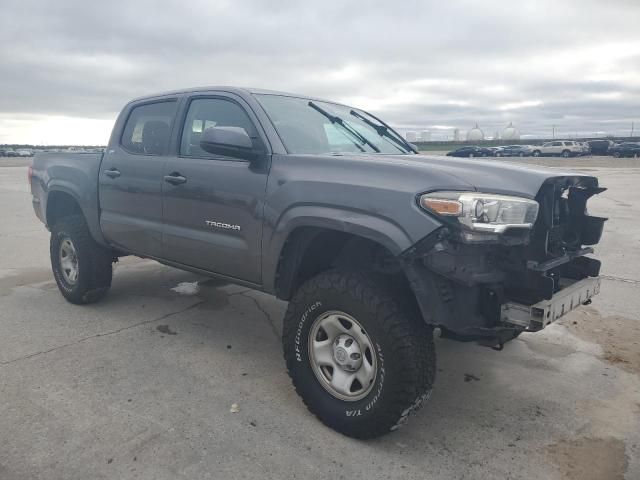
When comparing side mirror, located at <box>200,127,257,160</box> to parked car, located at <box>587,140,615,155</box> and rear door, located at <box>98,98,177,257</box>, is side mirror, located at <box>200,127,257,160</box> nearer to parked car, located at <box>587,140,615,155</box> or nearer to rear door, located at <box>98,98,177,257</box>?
rear door, located at <box>98,98,177,257</box>

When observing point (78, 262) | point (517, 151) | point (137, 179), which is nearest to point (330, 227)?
point (137, 179)

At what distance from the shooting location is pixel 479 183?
8.67ft

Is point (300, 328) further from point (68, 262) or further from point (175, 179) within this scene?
point (68, 262)

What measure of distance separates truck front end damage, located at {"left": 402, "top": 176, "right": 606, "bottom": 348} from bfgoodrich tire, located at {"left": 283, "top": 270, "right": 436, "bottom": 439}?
0.19m

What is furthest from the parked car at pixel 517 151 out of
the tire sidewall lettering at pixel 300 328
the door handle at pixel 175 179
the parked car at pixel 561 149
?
the tire sidewall lettering at pixel 300 328

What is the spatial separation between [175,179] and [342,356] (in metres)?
1.84

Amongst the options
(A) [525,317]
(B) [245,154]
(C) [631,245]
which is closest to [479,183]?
(A) [525,317]

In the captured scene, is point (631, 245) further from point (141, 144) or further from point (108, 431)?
point (108, 431)

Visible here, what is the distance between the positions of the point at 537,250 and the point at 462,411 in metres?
1.12

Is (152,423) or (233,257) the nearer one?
(152,423)

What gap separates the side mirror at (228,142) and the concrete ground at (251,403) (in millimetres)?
1510

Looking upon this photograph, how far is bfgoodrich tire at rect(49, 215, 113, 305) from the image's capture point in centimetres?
490

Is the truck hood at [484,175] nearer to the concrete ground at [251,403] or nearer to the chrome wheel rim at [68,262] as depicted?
the concrete ground at [251,403]

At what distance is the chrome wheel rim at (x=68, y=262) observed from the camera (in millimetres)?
5052
